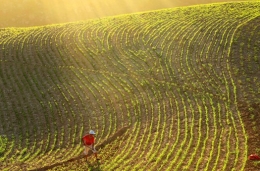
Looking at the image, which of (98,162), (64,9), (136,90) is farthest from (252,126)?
(64,9)

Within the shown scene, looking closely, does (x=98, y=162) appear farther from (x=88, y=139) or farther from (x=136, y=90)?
(x=136, y=90)

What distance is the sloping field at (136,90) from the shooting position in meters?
17.3

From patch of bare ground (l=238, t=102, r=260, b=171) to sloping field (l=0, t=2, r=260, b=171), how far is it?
28 centimetres

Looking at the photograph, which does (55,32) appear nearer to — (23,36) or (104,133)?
(23,36)

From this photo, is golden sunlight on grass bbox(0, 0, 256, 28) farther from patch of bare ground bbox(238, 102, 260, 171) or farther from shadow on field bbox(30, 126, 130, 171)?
shadow on field bbox(30, 126, 130, 171)

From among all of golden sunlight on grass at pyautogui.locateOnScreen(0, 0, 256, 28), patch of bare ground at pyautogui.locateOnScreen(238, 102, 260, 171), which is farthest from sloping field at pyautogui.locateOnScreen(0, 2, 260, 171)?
golden sunlight on grass at pyautogui.locateOnScreen(0, 0, 256, 28)

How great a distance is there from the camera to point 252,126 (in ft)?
59.3

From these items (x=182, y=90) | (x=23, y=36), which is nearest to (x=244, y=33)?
(x=182, y=90)

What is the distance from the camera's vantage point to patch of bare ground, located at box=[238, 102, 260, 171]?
49.5 feet

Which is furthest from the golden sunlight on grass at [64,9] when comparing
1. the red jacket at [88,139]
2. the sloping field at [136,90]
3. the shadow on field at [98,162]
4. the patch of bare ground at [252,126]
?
the red jacket at [88,139]

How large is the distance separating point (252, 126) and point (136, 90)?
347 inches

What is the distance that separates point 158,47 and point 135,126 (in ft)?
41.8

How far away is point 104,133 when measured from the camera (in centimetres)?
1938

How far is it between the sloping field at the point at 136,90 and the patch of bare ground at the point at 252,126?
28 cm
